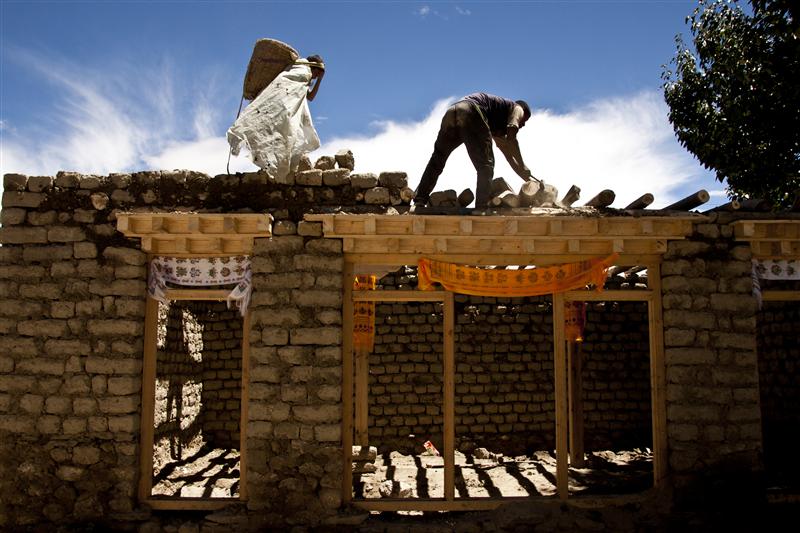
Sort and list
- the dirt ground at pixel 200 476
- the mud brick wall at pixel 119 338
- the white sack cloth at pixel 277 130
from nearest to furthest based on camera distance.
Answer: the mud brick wall at pixel 119 338
the white sack cloth at pixel 277 130
the dirt ground at pixel 200 476

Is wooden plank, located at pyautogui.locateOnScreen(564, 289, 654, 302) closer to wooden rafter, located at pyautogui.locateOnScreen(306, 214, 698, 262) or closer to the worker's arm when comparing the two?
wooden rafter, located at pyautogui.locateOnScreen(306, 214, 698, 262)

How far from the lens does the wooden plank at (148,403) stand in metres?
6.77

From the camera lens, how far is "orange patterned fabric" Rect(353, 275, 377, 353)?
974 centimetres

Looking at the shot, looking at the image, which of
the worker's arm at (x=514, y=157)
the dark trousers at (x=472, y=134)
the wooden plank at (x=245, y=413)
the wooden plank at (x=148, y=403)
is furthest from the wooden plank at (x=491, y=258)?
the wooden plank at (x=148, y=403)

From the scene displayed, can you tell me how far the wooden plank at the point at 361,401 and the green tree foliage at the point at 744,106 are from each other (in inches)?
339

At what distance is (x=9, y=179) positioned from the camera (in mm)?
6996

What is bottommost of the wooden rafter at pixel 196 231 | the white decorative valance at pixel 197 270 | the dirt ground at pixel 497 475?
the dirt ground at pixel 497 475

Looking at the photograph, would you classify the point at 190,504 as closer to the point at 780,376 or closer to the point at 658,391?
the point at 658,391

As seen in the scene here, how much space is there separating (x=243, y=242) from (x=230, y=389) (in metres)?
6.01

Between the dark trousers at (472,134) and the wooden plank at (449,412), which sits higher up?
the dark trousers at (472,134)

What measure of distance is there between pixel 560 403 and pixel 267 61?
5.23 metres

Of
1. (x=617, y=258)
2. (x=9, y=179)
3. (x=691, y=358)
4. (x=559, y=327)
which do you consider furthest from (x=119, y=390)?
(x=691, y=358)

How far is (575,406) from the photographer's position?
10859 millimetres

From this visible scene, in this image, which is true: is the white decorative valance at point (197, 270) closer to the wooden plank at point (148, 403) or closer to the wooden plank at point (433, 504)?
the wooden plank at point (148, 403)
